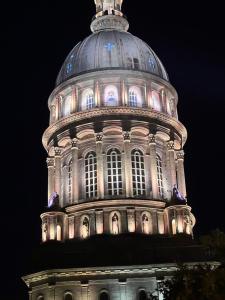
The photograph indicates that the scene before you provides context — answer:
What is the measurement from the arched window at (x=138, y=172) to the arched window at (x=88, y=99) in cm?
656

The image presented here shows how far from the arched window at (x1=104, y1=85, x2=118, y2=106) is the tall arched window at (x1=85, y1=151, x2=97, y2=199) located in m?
5.51

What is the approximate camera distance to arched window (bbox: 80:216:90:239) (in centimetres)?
5694

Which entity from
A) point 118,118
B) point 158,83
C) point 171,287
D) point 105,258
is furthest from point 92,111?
point 171,287

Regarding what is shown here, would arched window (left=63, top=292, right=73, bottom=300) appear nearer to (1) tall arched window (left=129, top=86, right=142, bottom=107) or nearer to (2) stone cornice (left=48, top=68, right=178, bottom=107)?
(1) tall arched window (left=129, top=86, right=142, bottom=107)

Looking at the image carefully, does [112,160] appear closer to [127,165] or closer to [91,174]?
[127,165]

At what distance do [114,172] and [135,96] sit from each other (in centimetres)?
866

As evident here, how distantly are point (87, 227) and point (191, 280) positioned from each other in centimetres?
2768

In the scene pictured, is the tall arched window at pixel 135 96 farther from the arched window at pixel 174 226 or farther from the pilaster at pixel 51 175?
the arched window at pixel 174 226

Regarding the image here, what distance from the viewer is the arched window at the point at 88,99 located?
62.6 meters

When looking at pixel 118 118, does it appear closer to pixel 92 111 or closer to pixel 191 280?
pixel 92 111

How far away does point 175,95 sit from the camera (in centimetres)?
6662

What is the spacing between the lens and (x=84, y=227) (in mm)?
57250

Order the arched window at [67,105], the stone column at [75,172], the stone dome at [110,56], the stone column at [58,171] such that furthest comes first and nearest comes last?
the stone dome at [110,56]
the arched window at [67,105]
the stone column at [58,171]
the stone column at [75,172]

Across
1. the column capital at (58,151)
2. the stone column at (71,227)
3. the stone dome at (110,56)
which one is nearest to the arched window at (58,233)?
the stone column at (71,227)
